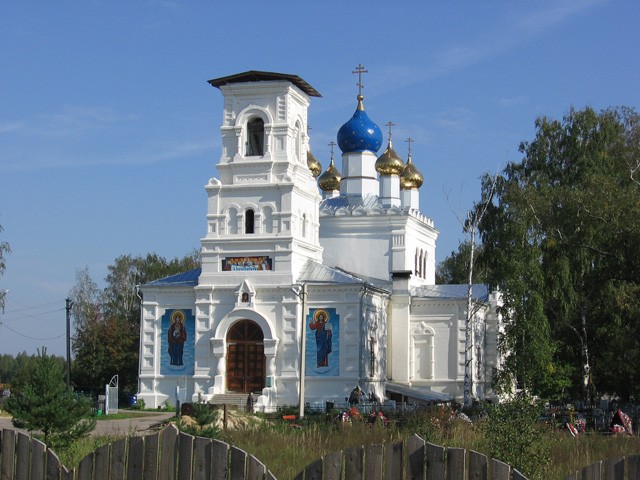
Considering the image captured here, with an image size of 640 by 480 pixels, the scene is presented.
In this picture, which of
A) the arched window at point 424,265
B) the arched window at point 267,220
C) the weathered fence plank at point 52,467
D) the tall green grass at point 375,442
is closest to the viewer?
the weathered fence plank at point 52,467

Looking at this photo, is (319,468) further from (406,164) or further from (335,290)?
(406,164)

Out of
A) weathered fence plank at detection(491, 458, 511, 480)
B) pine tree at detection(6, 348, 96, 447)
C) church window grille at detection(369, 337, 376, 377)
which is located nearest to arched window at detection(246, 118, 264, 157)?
church window grille at detection(369, 337, 376, 377)

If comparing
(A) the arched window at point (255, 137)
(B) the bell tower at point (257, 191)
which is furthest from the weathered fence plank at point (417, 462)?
(A) the arched window at point (255, 137)

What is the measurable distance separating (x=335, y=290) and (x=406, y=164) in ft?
37.4

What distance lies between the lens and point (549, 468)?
1288 centimetres

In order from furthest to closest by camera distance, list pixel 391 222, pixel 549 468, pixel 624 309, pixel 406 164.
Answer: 1. pixel 406 164
2. pixel 391 222
3. pixel 624 309
4. pixel 549 468

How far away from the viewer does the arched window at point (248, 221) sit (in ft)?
114

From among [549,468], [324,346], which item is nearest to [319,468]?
[549,468]

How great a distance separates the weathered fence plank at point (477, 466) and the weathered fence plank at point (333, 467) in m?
0.96

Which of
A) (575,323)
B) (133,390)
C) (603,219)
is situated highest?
(603,219)

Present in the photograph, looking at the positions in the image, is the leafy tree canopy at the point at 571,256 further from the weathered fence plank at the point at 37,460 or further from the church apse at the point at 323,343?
the weathered fence plank at the point at 37,460

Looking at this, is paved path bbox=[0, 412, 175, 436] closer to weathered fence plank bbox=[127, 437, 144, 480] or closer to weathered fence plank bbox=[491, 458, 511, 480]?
weathered fence plank bbox=[127, 437, 144, 480]

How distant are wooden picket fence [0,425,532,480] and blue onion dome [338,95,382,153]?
1337 inches

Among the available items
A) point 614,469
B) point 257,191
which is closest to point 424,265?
point 257,191
